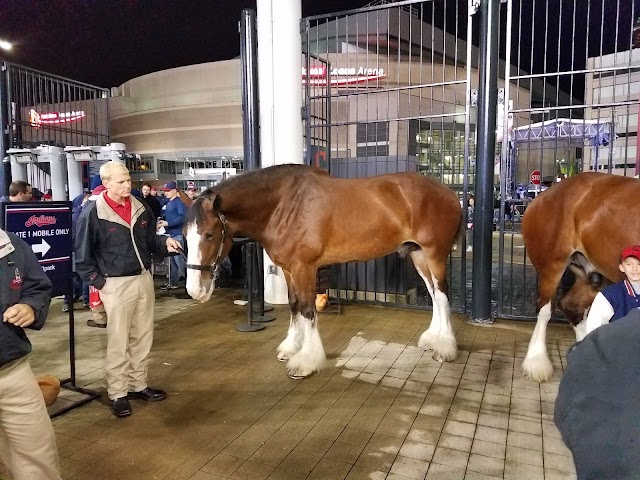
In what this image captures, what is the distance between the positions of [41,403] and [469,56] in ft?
17.5

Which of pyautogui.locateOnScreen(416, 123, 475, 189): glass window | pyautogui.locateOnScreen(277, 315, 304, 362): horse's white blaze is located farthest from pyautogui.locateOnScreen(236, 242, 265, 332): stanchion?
pyautogui.locateOnScreen(416, 123, 475, 189): glass window

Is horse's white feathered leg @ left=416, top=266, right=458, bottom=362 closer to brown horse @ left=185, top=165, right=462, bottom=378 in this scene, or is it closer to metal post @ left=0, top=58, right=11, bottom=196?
brown horse @ left=185, top=165, right=462, bottom=378

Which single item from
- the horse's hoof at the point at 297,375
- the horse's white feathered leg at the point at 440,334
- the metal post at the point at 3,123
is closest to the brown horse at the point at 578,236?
the horse's white feathered leg at the point at 440,334

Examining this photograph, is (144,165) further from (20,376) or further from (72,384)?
(20,376)

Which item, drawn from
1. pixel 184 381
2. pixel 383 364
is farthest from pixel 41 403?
pixel 383 364

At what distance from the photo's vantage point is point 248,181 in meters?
4.04

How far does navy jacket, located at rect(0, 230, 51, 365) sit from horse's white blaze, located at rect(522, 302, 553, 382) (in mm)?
3538

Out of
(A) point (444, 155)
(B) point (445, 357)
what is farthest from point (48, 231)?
(A) point (444, 155)

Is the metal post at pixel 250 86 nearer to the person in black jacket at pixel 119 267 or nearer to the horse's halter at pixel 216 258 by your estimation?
the horse's halter at pixel 216 258

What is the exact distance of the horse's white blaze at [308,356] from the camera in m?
3.88

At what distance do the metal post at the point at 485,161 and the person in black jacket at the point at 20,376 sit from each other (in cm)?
458

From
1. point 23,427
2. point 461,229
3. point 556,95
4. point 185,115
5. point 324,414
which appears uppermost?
point 185,115

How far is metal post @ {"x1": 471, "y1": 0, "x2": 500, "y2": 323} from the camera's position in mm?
5227

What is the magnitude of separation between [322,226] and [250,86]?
9.38ft
